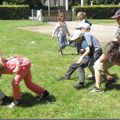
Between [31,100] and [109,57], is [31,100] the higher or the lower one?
the lower one

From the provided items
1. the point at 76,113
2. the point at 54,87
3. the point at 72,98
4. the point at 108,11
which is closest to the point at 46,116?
the point at 76,113

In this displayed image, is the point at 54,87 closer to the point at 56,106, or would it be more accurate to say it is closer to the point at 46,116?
the point at 56,106

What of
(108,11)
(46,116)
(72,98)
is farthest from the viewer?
(108,11)

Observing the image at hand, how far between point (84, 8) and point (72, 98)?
3597cm

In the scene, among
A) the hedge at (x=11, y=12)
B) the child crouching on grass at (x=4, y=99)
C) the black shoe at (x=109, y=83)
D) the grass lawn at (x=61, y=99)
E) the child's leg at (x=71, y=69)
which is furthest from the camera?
the hedge at (x=11, y=12)

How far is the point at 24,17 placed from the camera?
41500 mm

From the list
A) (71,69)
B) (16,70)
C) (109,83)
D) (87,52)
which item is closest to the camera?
(16,70)

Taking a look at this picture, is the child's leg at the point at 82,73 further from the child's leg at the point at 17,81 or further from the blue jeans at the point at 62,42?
the blue jeans at the point at 62,42

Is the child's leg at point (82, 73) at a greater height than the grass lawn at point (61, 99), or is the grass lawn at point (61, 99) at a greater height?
the child's leg at point (82, 73)

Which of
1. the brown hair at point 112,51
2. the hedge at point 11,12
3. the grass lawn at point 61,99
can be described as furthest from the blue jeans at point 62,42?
the hedge at point 11,12

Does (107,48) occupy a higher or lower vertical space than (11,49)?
higher

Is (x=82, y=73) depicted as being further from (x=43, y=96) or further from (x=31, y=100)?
(x=31, y=100)

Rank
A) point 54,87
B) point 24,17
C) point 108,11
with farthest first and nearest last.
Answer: point 108,11 → point 24,17 → point 54,87

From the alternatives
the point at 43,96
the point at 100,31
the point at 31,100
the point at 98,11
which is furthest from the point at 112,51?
the point at 98,11
